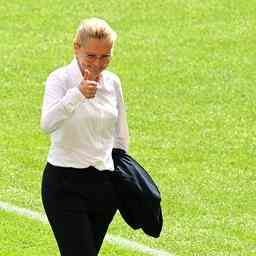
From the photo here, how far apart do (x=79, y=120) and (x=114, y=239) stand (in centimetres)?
262

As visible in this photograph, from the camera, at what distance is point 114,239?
10.5 m

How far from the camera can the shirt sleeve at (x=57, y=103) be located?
7.80 meters

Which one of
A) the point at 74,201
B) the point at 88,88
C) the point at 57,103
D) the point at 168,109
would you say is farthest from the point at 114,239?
the point at 168,109

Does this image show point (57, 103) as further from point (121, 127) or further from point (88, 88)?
point (121, 127)

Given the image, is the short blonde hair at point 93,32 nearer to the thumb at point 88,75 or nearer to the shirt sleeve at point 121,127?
the thumb at point 88,75

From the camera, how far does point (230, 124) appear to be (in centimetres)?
1330

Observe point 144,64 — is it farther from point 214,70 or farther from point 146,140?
point 146,140

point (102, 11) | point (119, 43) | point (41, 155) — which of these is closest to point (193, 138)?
point (41, 155)

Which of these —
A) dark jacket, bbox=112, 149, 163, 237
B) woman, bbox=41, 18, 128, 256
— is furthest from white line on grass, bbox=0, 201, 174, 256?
woman, bbox=41, 18, 128, 256

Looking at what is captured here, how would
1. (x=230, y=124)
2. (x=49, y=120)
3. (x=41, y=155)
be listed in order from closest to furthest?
(x=49, y=120) < (x=41, y=155) < (x=230, y=124)

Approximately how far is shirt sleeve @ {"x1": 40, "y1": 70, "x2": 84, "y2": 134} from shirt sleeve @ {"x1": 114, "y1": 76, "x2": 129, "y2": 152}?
47cm

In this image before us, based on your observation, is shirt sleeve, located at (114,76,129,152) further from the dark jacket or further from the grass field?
the grass field

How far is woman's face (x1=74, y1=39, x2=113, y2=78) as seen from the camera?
25.8 ft

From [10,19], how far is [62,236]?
846 centimetres
